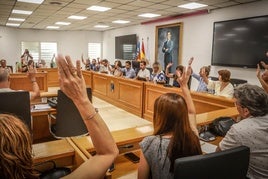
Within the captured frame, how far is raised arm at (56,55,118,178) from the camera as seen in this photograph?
80cm

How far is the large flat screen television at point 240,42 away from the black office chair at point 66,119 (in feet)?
14.5

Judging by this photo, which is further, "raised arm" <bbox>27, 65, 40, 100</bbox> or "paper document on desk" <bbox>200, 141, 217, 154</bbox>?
"raised arm" <bbox>27, 65, 40, 100</bbox>

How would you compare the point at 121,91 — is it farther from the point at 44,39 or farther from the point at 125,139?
the point at 44,39

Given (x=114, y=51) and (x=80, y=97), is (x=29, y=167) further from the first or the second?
(x=114, y=51)

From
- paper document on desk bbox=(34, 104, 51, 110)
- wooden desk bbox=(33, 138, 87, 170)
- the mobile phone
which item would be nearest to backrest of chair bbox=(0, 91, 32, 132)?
paper document on desk bbox=(34, 104, 51, 110)

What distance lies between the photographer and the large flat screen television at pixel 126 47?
32.6ft

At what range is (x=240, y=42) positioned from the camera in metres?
5.62

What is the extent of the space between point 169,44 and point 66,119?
5.77 meters

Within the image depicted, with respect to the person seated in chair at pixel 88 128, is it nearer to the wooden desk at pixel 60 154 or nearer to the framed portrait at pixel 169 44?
the wooden desk at pixel 60 154

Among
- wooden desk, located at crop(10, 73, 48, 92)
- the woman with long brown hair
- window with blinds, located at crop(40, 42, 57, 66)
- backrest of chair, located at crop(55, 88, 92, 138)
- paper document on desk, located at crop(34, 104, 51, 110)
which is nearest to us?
the woman with long brown hair

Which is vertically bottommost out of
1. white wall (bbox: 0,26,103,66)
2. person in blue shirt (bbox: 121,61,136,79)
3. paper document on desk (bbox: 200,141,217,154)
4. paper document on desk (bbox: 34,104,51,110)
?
paper document on desk (bbox: 200,141,217,154)

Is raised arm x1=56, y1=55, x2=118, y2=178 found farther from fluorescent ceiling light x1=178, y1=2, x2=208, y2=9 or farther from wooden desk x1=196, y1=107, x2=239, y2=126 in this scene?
fluorescent ceiling light x1=178, y1=2, x2=208, y2=9

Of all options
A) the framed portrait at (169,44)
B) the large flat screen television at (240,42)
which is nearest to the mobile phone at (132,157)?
the large flat screen television at (240,42)

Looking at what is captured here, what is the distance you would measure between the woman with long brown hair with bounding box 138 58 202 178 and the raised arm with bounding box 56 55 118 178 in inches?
18.9
